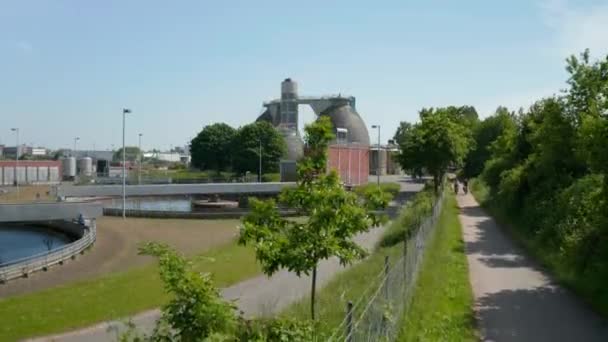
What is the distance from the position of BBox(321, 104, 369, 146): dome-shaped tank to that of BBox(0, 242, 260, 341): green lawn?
100746 mm

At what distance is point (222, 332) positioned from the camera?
5.54 m

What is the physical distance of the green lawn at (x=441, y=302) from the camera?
10.9 m

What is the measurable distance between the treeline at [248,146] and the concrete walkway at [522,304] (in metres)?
72.3

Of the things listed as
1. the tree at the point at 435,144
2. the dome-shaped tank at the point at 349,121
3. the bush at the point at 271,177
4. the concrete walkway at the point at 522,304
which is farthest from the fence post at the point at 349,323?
the dome-shaped tank at the point at 349,121

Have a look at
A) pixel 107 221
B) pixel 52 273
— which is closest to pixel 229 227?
pixel 107 221

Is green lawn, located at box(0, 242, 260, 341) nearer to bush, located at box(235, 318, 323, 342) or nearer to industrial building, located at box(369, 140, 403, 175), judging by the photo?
bush, located at box(235, 318, 323, 342)

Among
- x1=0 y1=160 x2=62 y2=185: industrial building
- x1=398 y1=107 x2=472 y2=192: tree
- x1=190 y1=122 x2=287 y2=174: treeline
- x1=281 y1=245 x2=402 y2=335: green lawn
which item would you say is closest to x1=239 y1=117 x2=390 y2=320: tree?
x1=281 y1=245 x2=402 y2=335: green lawn

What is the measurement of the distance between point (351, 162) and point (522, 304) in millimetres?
68936

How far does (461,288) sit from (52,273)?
75.1 ft

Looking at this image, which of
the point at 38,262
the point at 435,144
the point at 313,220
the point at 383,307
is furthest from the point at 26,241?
the point at 383,307

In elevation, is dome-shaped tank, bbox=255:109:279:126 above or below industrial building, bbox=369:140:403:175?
above

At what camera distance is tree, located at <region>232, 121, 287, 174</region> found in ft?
303

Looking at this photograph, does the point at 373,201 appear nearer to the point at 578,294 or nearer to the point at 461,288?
the point at 461,288

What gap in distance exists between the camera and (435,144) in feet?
124
